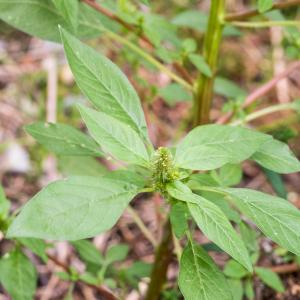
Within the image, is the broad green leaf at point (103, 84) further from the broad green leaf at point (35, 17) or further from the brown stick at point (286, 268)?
the brown stick at point (286, 268)

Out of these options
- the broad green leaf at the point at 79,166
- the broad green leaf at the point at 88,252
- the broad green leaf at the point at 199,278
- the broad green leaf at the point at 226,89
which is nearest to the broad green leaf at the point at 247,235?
the broad green leaf at the point at 199,278

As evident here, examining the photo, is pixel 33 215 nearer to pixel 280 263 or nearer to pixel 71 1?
pixel 71 1

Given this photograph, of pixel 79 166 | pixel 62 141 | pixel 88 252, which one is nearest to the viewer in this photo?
pixel 62 141

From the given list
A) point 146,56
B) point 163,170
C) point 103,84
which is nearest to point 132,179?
point 163,170

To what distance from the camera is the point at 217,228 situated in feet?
2.66

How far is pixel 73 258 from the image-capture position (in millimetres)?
1837

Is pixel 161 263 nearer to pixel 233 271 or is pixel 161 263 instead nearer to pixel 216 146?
pixel 233 271

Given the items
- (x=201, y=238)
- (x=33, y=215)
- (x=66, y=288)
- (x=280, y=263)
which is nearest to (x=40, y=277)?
(x=66, y=288)

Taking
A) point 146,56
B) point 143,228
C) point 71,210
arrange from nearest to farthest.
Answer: point 71,210 < point 146,56 < point 143,228

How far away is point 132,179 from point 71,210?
18 cm

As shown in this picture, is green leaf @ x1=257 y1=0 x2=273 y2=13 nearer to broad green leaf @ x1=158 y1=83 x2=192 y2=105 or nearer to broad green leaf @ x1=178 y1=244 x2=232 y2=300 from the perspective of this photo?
broad green leaf @ x1=178 y1=244 x2=232 y2=300

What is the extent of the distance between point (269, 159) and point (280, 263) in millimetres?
711

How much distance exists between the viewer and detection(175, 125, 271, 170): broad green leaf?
0.88 meters

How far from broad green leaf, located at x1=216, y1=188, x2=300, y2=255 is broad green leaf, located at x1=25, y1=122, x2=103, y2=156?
0.36 m
